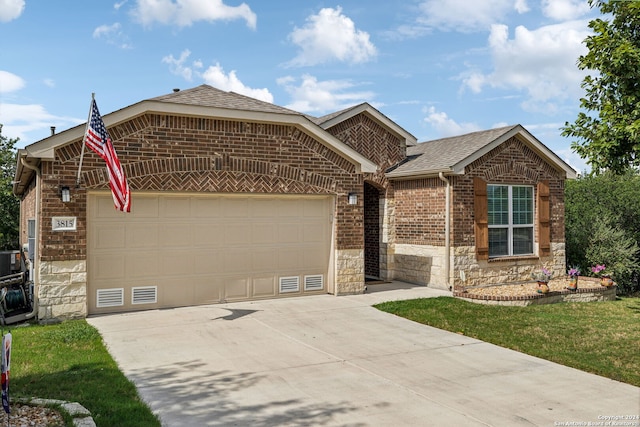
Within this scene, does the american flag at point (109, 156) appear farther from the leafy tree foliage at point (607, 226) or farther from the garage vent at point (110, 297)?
the leafy tree foliage at point (607, 226)

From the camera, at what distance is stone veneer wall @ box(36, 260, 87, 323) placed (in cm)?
950

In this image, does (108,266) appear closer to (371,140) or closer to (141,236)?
(141,236)

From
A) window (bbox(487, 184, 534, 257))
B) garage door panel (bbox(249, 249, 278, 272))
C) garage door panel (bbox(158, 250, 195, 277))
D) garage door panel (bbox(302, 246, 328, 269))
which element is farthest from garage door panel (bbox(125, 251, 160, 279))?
window (bbox(487, 184, 534, 257))

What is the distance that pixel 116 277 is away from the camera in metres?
10.3

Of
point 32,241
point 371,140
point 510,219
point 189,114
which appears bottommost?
point 32,241

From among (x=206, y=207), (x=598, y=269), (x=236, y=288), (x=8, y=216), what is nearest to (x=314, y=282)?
(x=236, y=288)

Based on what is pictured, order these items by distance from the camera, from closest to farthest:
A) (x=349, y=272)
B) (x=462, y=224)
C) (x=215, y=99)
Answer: (x=215, y=99) → (x=349, y=272) → (x=462, y=224)

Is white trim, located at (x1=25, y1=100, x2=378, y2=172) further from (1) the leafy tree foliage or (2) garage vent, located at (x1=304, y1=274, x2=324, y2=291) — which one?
(1) the leafy tree foliage

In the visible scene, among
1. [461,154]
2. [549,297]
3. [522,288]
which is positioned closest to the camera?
[549,297]

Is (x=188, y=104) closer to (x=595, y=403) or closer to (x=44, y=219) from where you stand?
(x=44, y=219)

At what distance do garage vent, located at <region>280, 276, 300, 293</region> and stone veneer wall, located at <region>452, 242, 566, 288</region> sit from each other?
4319 mm

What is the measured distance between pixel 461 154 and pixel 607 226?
7.46 metres

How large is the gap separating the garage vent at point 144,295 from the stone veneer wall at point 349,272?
4174 millimetres

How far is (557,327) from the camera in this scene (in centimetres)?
995
